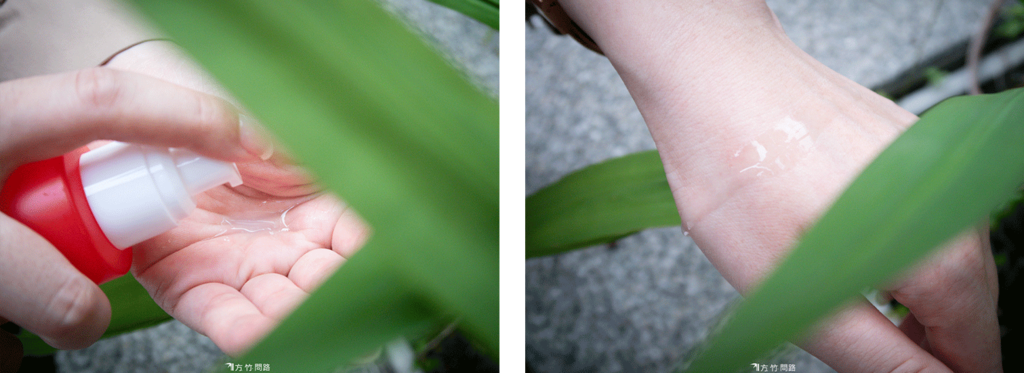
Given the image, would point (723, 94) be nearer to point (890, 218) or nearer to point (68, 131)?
point (890, 218)

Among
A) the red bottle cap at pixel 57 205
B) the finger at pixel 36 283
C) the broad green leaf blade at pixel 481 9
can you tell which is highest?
the broad green leaf blade at pixel 481 9

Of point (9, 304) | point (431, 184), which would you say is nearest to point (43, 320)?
point (9, 304)

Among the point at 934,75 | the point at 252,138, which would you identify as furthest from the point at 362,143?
the point at 934,75

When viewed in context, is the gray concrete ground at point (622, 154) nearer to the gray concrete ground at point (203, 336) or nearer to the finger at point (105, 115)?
the gray concrete ground at point (203, 336)

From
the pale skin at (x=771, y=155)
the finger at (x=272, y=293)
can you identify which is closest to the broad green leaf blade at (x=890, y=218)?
the pale skin at (x=771, y=155)

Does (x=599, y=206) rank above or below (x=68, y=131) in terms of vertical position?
below

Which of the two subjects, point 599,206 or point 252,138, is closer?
point 252,138

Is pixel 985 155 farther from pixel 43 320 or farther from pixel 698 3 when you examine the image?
pixel 43 320
